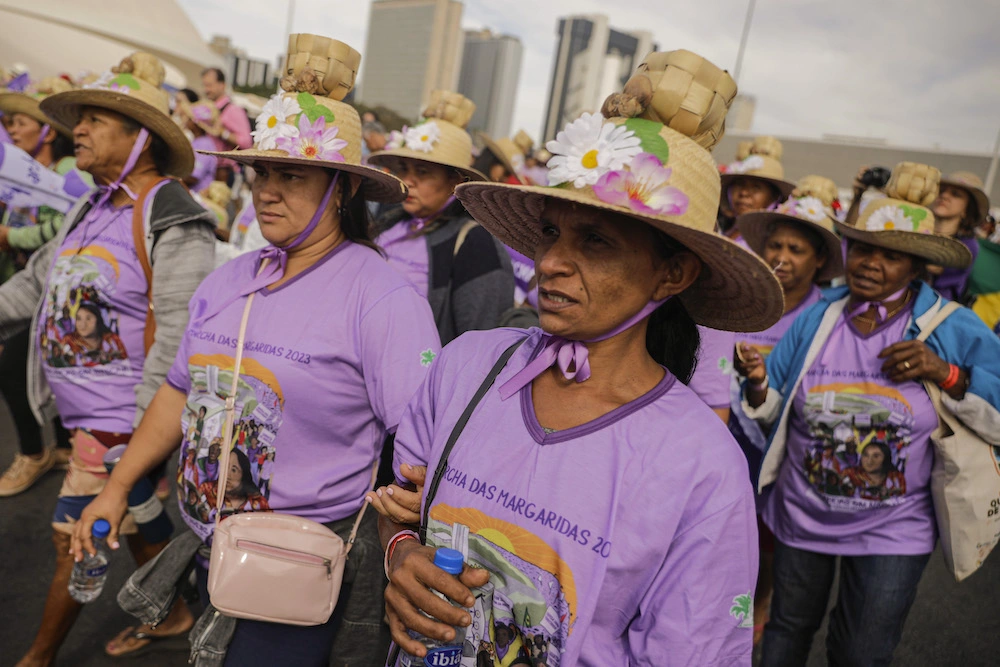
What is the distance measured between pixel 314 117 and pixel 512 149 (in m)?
7.81

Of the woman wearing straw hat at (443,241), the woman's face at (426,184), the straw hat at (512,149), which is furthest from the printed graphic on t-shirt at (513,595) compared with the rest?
the straw hat at (512,149)

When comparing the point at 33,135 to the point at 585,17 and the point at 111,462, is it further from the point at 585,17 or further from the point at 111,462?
the point at 585,17

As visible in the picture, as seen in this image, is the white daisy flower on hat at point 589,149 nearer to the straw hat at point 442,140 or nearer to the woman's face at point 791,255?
the straw hat at point 442,140

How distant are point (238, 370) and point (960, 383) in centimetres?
271

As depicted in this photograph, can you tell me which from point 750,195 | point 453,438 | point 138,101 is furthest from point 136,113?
point 750,195

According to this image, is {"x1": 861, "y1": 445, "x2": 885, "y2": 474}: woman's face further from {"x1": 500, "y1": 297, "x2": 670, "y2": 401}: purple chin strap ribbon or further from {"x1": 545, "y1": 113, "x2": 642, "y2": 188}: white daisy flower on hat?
{"x1": 545, "y1": 113, "x2": 642, "y2": 188}: white daisy flower on hat

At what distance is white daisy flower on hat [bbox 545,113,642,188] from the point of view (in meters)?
1.42

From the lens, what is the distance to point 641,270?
1540mm

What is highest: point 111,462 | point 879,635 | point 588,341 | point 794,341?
point 588,341

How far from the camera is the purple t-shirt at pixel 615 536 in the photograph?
1.41 meters

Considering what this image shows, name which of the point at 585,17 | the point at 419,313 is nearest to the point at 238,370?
the point at 419,313

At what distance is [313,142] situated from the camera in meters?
2.41

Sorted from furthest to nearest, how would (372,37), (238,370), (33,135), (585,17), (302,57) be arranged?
(372,37) → (585,17) → (33,135) → (302,57) → (238,370)

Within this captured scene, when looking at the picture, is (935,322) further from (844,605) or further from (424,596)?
(424,596)
